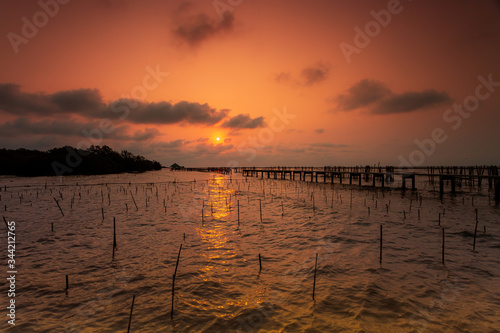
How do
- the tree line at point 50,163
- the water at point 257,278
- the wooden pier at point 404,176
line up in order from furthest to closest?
1. the tree line at point 50,163
2. the wooden pier at point 404,176
3. the water at point 257,278

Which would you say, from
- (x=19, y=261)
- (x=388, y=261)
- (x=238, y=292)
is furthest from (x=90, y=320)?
(x=388, y=261)

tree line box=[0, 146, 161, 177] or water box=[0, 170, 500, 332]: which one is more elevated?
tree line box=[0, 146, 161, 177]

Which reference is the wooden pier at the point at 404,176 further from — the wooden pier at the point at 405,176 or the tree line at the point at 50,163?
the tree line at the point at 50,163

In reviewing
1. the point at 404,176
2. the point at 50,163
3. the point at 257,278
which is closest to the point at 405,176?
the point at 404,176

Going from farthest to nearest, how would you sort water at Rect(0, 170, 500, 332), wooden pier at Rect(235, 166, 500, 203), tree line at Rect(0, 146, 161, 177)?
tree line at Rect(0, 146, 161, 177) < wooden pier at Rect(235, 166, 500, 203) < water at Rect(0, 170, 500, 332)

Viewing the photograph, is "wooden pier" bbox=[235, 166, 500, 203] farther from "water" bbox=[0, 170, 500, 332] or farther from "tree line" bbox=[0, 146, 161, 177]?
"tree line" bbox=[0, 146, 161, 177]

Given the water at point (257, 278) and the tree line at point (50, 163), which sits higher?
the tree line at point (50, 163)

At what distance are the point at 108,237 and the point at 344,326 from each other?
9.58m

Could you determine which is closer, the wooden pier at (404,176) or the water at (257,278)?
the water at (257,278)

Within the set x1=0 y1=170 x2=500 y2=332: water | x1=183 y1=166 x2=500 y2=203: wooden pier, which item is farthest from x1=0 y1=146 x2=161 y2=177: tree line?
x1=0 y1=170 x2=500 y2=332: water

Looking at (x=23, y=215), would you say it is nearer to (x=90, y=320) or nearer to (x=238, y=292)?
(x=90, y=320)

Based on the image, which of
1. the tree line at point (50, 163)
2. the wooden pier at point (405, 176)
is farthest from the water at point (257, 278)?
the tree line at point (50, 163)

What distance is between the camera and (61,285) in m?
5.94

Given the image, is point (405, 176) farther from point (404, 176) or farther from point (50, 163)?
point (50, 163)
